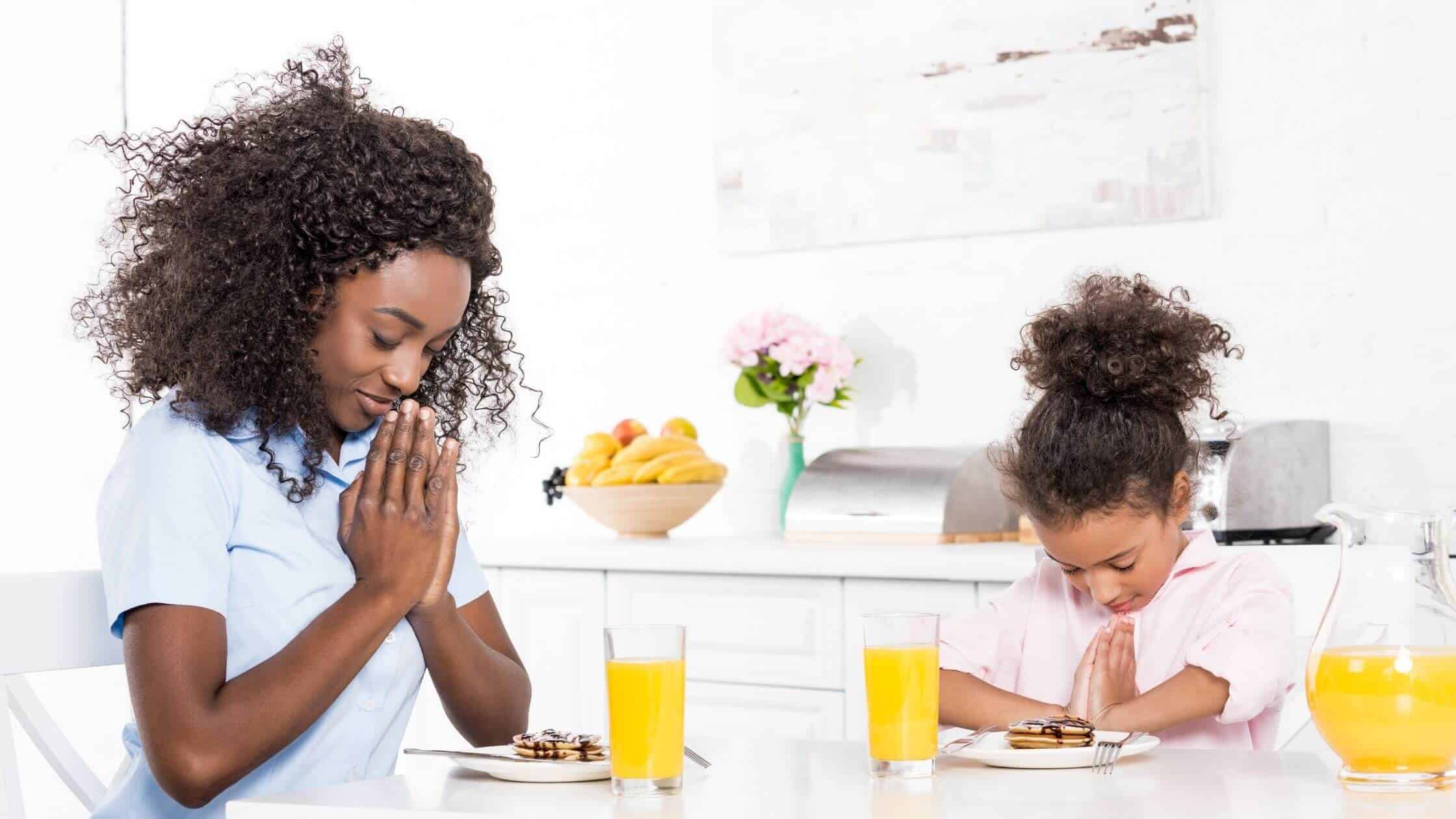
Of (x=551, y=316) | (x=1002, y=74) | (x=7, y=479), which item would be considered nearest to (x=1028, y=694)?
(x=1002, y=74)

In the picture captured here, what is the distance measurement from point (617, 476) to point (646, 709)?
1.89m

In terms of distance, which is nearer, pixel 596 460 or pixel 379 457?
pixel 379 457

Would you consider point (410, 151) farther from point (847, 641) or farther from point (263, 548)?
point (847, 641)

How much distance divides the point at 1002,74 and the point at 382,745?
6.57 ft

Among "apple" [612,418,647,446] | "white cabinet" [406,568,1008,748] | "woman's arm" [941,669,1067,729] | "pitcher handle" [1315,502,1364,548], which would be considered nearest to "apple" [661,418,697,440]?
"apple" [612,418,647,446]

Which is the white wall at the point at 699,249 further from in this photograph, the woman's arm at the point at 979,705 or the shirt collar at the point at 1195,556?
the woman's arm at the point at 979,705

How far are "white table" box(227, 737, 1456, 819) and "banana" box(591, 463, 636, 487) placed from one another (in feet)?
5.68

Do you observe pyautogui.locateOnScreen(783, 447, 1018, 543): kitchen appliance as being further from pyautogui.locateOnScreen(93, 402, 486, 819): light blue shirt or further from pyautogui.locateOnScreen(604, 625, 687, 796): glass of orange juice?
pyautogui.locateOnScreen(604, 625, 687, 796): glass of orange juice

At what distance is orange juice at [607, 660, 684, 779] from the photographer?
1.00m

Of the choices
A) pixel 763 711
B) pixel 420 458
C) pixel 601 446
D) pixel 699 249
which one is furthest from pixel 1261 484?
pixel 420 458

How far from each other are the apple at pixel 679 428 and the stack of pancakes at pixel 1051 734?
1902 millimetres

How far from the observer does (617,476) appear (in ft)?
9.45

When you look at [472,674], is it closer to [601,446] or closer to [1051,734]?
[1051,734]

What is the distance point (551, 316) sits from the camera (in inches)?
137
